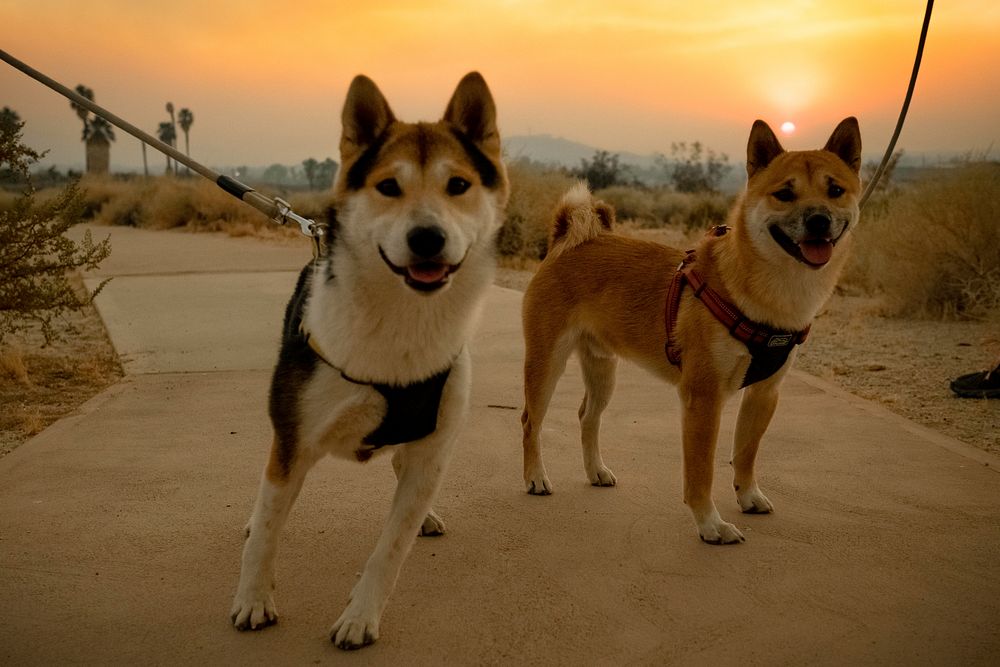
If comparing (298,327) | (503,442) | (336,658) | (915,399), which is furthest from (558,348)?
(915,399)

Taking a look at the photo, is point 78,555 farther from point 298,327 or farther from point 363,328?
point 363,328

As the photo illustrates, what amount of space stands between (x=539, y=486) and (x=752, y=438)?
104cm

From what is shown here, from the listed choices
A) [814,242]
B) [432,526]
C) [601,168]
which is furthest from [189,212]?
[814,242]

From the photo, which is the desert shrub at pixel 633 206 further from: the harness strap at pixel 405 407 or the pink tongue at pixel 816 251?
the harness strap at pixel 405 407

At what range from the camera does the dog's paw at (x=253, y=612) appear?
2.92 metres

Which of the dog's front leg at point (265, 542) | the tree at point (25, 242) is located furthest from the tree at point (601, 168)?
the dog's front leg at point (265, 542)

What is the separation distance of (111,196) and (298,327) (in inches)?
1134

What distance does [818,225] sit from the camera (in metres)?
3.69

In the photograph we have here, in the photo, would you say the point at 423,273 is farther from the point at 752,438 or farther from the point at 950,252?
the point at 950,252

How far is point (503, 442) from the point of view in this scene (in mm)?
5090

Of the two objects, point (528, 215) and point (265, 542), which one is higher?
point (528, 215)

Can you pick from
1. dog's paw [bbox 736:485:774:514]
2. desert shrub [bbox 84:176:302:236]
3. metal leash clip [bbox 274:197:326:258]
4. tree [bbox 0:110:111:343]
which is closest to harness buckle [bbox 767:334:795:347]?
dog's paw [bbox 736:485:774:514]

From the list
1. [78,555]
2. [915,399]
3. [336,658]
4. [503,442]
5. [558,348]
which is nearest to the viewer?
[336,658]

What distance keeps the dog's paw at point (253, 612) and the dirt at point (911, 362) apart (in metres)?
4.17
